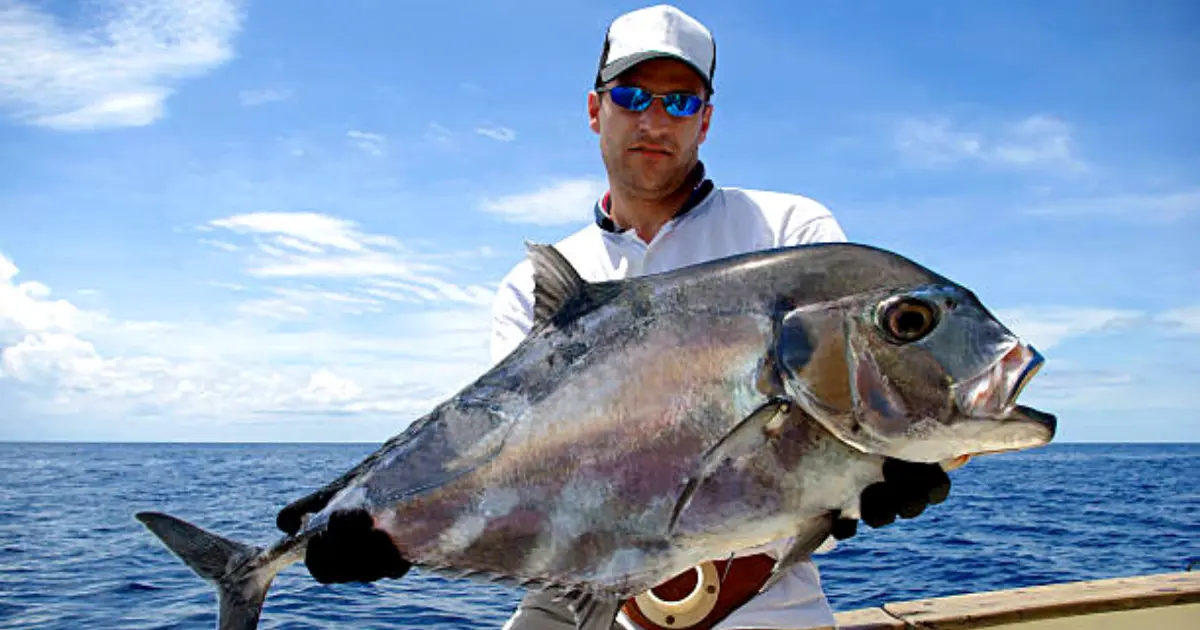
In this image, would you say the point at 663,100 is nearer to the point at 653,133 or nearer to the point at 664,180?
the point at 653,133

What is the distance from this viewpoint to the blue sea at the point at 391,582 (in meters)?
12.4

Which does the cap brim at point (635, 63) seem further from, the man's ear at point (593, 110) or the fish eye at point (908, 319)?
the fish eye at point (908, 319)

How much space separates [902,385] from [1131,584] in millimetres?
4614

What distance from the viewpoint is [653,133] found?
11.3ft

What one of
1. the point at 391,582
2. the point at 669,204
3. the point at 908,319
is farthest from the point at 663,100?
the point at 391,582

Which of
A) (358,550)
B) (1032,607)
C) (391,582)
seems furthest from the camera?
(391,582)

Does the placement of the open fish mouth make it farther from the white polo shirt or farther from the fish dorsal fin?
the white polo shirt

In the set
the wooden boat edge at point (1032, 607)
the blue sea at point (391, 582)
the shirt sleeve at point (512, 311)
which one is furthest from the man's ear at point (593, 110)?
the wooden boat edge at point (1032, 607)

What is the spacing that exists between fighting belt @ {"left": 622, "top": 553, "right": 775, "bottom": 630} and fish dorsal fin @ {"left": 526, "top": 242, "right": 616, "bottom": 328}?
112 centimetres

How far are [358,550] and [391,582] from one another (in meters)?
13.5

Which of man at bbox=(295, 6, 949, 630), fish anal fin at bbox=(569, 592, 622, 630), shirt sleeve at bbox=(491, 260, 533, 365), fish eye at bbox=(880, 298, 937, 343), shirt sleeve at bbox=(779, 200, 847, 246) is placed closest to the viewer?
fish eye at bbox=(880, 298, 937, 343)

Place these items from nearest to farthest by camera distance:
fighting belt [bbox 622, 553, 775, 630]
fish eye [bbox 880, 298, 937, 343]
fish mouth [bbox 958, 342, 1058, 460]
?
fish mouth [bbox 958, 342, 1058, 460] → fish eye [bbox 880, 298, 937, 343] → fighting belt [bbox 622, 553, 775, 630]

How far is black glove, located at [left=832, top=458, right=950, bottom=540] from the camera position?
2.11 metres

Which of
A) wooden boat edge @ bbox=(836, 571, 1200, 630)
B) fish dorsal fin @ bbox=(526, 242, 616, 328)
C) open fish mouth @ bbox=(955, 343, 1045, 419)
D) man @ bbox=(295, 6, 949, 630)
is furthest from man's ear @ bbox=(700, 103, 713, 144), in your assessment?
wooden boat edge @ bbox=(836, 571, 1200, 630)
